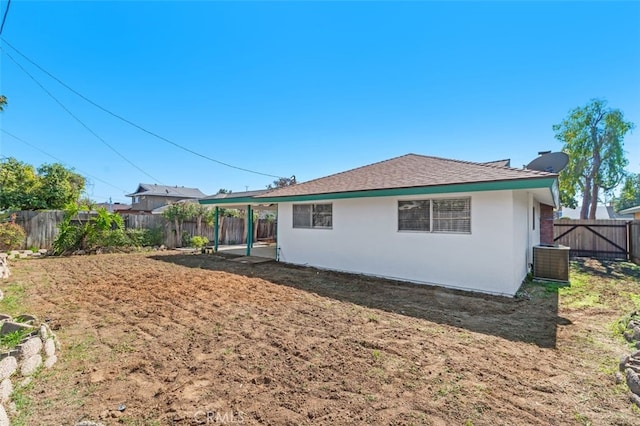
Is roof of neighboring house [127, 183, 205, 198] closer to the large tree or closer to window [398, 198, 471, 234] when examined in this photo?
the large tree

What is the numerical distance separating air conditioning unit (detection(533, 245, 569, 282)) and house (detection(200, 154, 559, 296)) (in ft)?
0.99

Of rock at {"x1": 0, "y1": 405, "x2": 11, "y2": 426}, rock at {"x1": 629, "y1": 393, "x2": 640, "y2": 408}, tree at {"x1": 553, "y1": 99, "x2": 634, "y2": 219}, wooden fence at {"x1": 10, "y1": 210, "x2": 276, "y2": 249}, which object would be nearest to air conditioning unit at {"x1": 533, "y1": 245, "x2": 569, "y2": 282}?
rock at {"x1": 629, "y1": 393, "x2": 640, "y2": 408}

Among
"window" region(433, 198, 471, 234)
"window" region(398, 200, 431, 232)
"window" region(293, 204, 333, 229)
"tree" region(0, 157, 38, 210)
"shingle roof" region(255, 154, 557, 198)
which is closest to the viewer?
"shingle roof" region(255, 154, 557, 198)

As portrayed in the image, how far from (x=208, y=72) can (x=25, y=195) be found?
12.5 meters

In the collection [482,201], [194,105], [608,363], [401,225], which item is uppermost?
[194,105]

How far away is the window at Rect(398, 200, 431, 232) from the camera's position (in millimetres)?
7711

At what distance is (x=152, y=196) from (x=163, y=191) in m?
1.63

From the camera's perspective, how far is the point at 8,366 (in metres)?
2.92

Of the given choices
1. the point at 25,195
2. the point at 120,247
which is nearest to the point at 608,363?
the point at 120,247

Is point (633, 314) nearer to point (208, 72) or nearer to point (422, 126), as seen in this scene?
point (422, 126)

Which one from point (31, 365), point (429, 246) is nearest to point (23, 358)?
point (31, 365)

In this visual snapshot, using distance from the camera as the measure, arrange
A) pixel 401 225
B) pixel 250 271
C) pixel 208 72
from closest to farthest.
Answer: pixel 401 225
pixel 250 271
pixel 208 72

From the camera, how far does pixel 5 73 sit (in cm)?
1116

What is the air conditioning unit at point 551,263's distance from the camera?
8.09 meters
